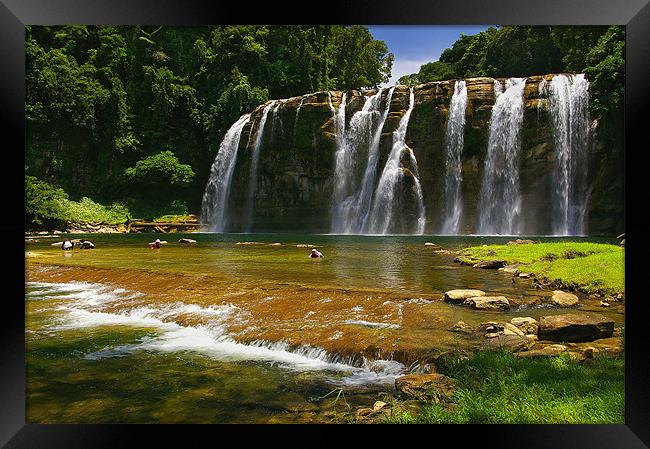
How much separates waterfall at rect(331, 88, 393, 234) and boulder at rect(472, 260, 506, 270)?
8.87 metres

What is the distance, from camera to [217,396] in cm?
281

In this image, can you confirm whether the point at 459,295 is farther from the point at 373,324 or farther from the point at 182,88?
the point at 182,88

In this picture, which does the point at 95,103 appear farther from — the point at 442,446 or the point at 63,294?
the point at 442,446

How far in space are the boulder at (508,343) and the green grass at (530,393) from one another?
0.47 ft

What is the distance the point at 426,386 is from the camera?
8.73 ft

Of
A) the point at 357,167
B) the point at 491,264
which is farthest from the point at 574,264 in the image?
the point at 357,167

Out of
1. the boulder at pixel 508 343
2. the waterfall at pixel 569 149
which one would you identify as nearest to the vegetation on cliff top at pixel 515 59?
the waterfall at pixel 569 149

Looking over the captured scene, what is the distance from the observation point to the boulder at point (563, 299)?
4226mm

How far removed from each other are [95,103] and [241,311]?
14.2 metres

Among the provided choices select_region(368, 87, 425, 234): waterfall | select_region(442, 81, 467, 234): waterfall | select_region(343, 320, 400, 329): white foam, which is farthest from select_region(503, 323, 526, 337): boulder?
select_region(368, 87, 425, 234): waterfall

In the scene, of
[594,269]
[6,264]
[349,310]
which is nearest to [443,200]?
[594,269]

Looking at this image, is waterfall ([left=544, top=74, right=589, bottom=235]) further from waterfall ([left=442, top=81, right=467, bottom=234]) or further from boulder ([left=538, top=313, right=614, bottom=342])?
boulder ([left=538, top=313, right=614, bottom=342])

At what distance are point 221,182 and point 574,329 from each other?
16.2 m
